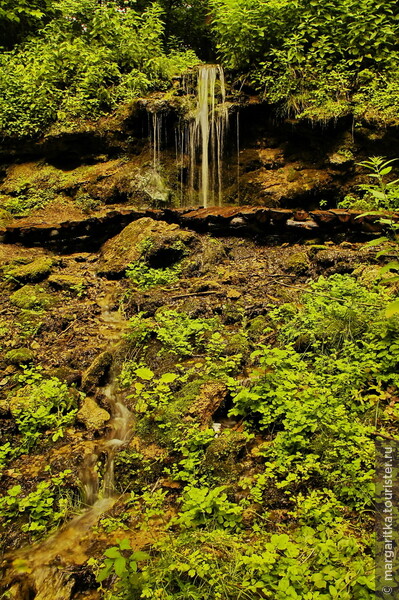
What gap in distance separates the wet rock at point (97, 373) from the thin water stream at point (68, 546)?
0.60 meters

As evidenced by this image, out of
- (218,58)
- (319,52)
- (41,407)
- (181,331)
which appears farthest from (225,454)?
(218,58)

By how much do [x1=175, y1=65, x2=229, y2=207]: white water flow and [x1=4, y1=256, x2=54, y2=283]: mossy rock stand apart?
467 cm

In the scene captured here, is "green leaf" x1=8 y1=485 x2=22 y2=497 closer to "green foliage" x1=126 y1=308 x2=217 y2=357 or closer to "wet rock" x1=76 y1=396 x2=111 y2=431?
"wet rock" x1=76 y1=396 x2=111 y2=431

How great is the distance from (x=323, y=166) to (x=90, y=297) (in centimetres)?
590

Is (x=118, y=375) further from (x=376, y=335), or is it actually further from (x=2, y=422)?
(x=376, y=335)

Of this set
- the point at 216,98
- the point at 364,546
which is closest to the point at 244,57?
the point at 216,98

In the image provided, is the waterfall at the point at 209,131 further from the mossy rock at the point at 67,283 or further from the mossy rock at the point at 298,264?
the mossy rock at the point at 67,283

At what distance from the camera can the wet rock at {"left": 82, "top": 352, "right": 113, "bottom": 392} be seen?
4.22m

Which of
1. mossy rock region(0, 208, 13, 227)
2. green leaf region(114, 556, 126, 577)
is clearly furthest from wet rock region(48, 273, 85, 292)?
green leaf region(114, 556, 126, 577)

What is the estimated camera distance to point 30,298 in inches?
228

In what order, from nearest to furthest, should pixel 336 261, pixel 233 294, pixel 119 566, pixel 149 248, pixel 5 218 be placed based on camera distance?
pixel 119 566 → pixel 233 294 → pixel 336 261 → pixel 149 248 → pixel 5 218

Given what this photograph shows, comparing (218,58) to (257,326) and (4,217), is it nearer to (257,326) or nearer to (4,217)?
(4,217)

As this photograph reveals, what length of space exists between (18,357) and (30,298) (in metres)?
1.58

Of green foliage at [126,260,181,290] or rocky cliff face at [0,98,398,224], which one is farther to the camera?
rocky cliff face at [0,98,398,224]
